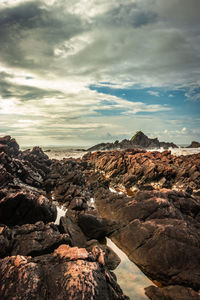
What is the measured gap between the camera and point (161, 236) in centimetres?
1066

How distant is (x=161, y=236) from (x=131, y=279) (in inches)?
117

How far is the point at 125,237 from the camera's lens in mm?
12078

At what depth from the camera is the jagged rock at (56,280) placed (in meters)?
5.56

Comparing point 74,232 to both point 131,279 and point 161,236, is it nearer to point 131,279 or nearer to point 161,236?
point 131,279

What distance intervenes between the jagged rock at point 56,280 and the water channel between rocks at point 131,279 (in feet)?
7.52

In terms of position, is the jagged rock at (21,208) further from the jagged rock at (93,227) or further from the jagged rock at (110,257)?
the jagged rock at (110,257)

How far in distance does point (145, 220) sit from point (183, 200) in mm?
4663

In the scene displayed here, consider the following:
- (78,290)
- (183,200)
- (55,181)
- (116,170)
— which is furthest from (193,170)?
(78,290)

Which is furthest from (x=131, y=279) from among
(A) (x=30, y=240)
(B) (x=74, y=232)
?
(A) (x=30, y=240)

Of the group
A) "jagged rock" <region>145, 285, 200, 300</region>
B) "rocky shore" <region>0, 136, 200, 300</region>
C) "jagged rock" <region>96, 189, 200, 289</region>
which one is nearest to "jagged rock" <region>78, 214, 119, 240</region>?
"rocky shore" <region>0, 136, 200, 300</region>

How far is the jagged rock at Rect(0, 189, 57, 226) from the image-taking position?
10891 millimetres

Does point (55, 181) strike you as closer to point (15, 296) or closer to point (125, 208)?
point (125, 208)

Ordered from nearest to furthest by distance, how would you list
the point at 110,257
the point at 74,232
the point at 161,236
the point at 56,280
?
the point at 56,280, the point at 110,257, the point at 161,236, the point at 74,232

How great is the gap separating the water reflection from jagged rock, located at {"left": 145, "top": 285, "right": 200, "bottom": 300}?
0.38 m
